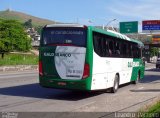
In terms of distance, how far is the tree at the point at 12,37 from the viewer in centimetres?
11950

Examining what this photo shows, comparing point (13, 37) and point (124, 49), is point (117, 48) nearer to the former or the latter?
point (124, 49)

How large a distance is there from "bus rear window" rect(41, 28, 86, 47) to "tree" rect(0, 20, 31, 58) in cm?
10220

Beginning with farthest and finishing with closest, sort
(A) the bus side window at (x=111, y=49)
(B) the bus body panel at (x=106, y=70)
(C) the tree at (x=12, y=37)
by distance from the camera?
(C) the tree at (x=12, y=37)
(A) the bus side window at (x=111, y=49)
(B) the bus body panel at (x=106, y=70)

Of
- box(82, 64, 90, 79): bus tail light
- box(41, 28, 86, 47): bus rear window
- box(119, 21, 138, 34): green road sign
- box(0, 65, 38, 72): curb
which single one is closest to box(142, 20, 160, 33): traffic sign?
box(119, 21, 138, 34): green road sign

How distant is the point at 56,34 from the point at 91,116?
17.5ft

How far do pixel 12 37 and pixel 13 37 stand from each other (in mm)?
950

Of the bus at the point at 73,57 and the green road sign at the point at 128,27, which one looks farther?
the green road sign at the point at 128,27

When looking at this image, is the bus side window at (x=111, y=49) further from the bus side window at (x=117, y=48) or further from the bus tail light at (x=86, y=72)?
the bus tail light at (x=86, y=72)

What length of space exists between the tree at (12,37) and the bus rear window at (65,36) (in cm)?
10220

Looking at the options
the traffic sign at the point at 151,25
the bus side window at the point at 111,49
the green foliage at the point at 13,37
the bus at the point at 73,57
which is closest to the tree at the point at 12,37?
the green foliage at the point at 13,37

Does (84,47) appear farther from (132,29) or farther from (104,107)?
(132,29)

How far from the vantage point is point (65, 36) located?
15.8 meters

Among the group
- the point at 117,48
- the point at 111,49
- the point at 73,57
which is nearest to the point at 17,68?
the point at 117,48

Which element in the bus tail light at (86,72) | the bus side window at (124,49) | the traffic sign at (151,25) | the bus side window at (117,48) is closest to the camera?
the bus tail light at (86,72)
